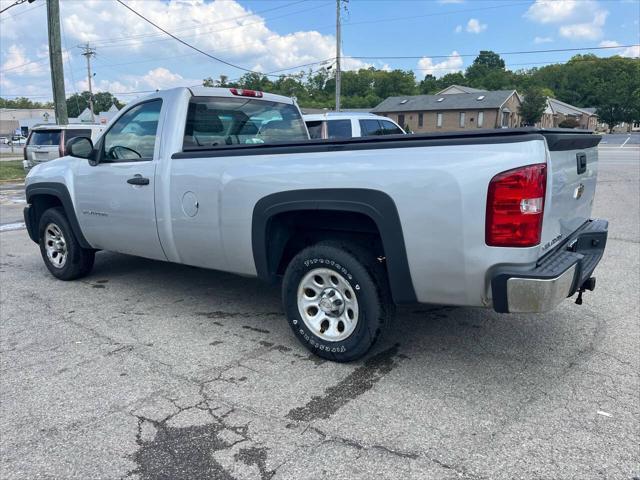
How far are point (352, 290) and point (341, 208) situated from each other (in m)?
0.56

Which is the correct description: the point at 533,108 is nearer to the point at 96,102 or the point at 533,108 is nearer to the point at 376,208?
the point at 376,208

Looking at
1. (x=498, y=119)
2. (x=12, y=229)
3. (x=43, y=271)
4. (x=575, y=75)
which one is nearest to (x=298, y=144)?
(x=43, y=271)

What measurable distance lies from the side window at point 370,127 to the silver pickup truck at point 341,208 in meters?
6.56

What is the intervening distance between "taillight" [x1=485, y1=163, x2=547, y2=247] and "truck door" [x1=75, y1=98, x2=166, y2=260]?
9.57 feet

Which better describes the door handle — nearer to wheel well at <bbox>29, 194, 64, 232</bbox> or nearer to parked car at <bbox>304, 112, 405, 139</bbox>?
wheel well at <bbox>29, 194, 64, 232</bbox>

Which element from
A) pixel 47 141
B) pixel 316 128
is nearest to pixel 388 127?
pixel 316 128

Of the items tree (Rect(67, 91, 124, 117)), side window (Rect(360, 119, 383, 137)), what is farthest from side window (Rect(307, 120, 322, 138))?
tree (Rect(67, 91, 124, 117))

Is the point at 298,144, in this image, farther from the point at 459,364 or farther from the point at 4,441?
the point at 4,441

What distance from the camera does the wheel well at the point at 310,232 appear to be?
12.0 ft

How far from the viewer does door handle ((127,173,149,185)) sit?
4617mm

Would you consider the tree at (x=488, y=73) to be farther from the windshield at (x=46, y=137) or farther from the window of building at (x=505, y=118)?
the windshield at (x=46, y=137)

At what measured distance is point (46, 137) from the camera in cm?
1644

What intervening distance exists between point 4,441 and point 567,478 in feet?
9.46

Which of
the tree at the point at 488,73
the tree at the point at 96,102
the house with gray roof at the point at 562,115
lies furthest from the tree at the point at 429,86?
the tree at the point at 96,102
